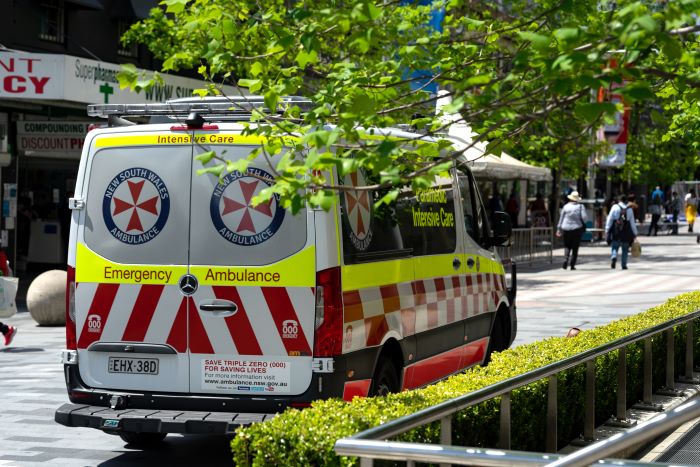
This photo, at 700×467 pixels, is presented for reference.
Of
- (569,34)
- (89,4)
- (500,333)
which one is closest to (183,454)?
(500,333)

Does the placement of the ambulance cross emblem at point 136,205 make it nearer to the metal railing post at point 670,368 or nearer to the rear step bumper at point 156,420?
the rear step bumper at point 156,420

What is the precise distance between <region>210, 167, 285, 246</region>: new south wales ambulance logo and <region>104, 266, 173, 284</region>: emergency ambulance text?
0.48m

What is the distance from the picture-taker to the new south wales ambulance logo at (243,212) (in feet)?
26.0

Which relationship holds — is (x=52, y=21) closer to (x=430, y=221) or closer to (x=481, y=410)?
(x=430, y=221)

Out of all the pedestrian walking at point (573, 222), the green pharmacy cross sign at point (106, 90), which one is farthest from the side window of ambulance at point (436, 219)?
the pedestrian walking at point (573, 222)

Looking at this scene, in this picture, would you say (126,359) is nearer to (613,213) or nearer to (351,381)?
(351,381)

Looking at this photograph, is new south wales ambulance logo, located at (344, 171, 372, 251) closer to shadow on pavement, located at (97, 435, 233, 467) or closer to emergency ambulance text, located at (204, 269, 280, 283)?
emergency ambulance text, located at (204, 269, 280, 283)

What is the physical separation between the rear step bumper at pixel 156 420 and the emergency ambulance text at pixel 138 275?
84cm

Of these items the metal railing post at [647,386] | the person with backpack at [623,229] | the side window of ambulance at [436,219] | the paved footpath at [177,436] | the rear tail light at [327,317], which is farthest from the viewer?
the person with backpack at [623,229]

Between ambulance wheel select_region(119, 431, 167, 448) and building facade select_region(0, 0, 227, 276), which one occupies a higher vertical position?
building facade select_region(0, 0, 227, 276)

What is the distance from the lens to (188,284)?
8039mm

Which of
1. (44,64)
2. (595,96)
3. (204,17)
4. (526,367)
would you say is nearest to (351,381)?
(526,367)

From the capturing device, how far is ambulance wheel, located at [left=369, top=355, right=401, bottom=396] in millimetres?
8539

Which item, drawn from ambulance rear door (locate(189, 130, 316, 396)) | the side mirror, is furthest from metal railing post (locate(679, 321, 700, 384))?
ambulance rear door (locate(189, 130, 316, 396))
